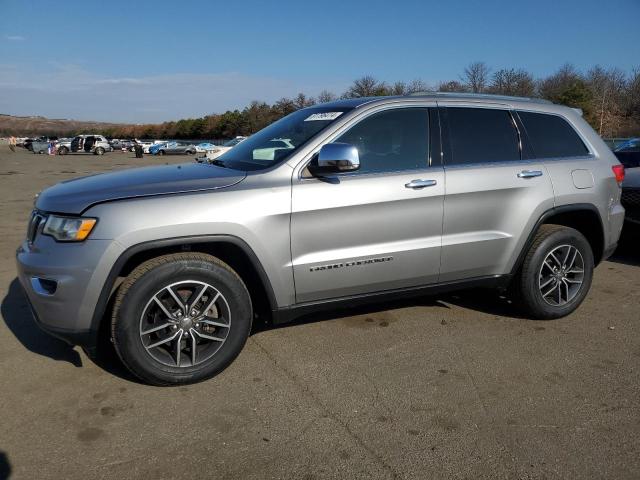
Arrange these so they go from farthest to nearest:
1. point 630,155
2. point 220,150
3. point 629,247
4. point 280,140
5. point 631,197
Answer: point 220,150, point 630,155, point 629,247, point 631,197, point 280,140

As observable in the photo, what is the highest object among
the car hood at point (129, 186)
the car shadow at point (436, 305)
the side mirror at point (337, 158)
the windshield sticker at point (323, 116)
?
the windshield sticker at point (323, 116)

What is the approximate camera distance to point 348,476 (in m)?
2.37

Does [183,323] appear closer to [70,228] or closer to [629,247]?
[70,228]

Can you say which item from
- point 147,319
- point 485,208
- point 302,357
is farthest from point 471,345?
point 147,319

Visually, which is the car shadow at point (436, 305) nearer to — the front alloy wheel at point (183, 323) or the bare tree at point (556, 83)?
the front alloy wheel at point (183, 323)

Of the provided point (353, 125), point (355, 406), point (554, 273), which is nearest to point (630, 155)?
point (554, 273)

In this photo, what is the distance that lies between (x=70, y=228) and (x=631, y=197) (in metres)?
6.19

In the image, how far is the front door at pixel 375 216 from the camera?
3.33 m

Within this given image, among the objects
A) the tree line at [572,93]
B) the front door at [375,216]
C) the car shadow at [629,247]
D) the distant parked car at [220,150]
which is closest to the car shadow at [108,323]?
the front door at [375,216]

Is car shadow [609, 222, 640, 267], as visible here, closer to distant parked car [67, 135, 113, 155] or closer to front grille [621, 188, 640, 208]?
front grille [621, 188, 640, 208]

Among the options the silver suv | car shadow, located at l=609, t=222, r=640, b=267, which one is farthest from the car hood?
car shadow, located at l=609, t=222, r=640, b=267

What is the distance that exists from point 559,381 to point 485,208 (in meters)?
1.32

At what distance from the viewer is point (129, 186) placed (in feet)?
10.4

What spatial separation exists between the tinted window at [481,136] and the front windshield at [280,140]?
2.91 feet
